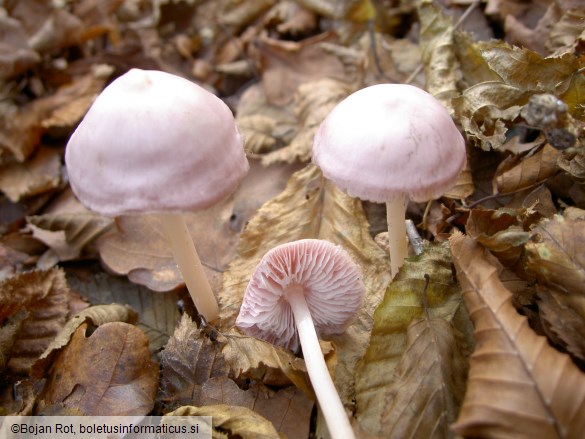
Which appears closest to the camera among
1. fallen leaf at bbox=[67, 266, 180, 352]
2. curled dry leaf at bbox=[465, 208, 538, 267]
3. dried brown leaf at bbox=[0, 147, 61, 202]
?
curled dry leaf at bbox=[465, 208, 538, 267]

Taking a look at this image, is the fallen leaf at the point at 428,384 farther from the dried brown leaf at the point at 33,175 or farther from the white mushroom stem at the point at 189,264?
the dried brown leaf at the point at 33,175

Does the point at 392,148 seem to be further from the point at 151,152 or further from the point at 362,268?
the point at 362,268

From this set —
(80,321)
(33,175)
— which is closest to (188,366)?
(80,321)

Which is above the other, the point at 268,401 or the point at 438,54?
the point at 438,54

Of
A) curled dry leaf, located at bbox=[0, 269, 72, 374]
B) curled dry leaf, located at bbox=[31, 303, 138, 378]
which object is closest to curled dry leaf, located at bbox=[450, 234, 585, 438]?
curled dry leaf, located at bbox=[31, 303, 138, 378]

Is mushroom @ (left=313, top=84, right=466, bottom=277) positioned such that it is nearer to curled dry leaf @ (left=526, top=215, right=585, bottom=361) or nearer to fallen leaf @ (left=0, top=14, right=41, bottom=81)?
curled dry leaf @ (left=526, top=215, right=585, bottom=361)

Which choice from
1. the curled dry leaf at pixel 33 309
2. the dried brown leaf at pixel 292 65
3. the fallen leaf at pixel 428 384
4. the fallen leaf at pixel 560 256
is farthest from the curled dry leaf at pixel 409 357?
the dried brown leaf at pixel 292 65
